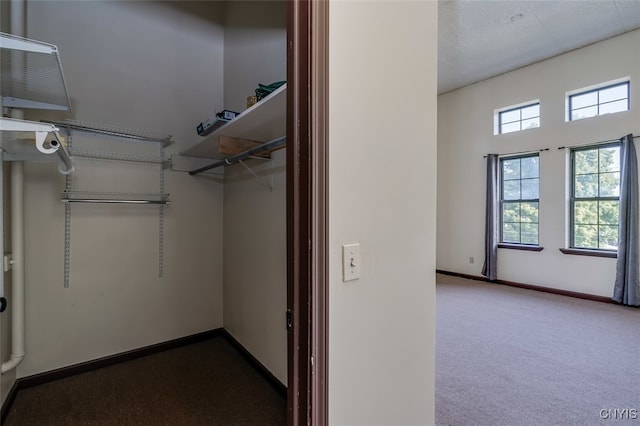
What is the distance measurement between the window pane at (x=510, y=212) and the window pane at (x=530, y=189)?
0.19m

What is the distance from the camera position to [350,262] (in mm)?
920

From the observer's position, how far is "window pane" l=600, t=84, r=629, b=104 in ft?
12.2

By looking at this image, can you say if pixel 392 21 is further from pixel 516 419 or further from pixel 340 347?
pixel 516 419

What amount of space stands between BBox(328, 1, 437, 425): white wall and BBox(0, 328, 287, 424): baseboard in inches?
45.6

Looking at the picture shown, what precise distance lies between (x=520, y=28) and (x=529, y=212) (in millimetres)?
2557

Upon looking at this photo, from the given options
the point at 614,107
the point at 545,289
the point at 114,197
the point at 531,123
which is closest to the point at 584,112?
the point at 614,107

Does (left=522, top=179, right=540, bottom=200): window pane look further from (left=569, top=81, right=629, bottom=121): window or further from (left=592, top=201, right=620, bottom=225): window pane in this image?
(left=569, top=81, right=629, bottom=121): window

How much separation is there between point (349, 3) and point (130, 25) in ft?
7.98

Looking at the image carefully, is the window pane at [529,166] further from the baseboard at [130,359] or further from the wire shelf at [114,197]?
the wire shelf at [114,197]

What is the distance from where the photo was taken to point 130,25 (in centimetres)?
246

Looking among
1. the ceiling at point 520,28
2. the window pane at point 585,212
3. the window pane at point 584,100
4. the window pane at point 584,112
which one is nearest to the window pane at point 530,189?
the window pane at point 585,212

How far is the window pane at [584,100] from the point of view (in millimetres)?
3959

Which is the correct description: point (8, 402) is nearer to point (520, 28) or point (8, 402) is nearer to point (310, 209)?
point (310, 209)

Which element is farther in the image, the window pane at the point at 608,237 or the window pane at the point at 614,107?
the window pane at the point at 608,237
